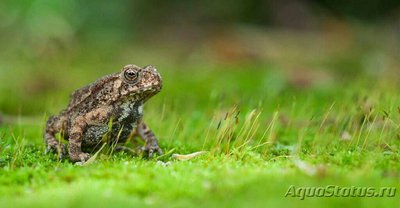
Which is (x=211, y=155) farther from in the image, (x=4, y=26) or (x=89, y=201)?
(x=4, y=26)

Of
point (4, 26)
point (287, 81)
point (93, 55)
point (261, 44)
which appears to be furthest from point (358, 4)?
point (4, 26)

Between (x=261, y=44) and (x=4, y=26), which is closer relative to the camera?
(x=4, y=26)

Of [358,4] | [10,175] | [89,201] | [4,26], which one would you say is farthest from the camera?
[358,4]

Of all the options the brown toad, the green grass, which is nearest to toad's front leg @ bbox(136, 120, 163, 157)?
the brown toad

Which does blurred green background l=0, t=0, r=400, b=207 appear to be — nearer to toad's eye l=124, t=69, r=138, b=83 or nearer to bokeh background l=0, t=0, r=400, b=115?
bokeh background l=0, t=0, r=400, b=115

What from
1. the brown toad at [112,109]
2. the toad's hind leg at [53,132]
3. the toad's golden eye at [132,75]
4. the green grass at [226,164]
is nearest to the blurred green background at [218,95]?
the green grass at [226,164]

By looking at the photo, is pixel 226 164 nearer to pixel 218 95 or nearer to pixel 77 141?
pixel 77 141
